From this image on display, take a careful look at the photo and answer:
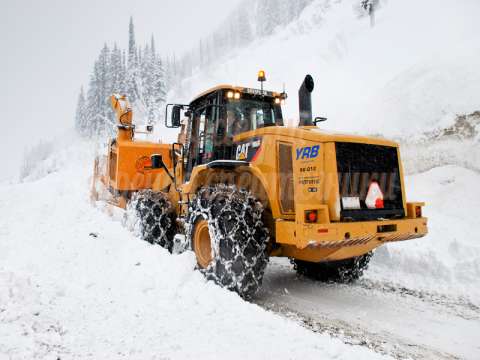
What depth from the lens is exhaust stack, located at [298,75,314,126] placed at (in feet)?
16.6

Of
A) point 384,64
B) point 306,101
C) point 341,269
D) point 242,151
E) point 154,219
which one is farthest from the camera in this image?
point 384,64

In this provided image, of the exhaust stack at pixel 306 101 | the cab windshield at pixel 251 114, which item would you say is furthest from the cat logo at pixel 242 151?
the exhaust stack at pixel 306 101

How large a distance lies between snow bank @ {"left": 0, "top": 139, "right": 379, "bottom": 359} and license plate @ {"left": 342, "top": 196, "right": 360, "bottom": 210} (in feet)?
4.67

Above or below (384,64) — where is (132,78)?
above

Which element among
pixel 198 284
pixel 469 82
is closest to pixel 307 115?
pixel 198 284

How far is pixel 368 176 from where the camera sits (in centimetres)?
450

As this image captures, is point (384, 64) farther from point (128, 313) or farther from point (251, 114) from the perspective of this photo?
point (128, 313)

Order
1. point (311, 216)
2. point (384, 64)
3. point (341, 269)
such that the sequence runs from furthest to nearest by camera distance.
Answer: point (384, 64) → point (341, 269) → point (311, 216)

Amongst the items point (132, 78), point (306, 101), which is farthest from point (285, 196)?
point (132, 78)

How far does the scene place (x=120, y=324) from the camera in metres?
3.39

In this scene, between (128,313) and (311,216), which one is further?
(311,216)

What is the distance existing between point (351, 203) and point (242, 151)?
1712 millimetres

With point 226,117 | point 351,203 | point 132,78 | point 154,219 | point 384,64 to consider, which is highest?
point 132,78

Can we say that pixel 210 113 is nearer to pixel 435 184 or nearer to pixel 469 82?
pixel 435 184
